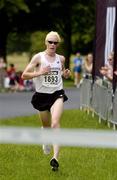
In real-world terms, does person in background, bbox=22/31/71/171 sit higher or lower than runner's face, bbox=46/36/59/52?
lower

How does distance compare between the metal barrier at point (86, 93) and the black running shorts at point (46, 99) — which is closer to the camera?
the black running shorts at point (46, 99)

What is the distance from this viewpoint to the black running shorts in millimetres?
10875

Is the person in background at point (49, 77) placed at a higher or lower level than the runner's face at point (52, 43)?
lower

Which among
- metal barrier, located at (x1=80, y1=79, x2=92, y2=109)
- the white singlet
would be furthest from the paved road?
the white singlet

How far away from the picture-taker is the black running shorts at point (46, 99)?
10.9 metres

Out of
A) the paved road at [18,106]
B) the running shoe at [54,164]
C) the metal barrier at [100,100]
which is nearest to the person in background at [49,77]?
the running shoe at [54,164]

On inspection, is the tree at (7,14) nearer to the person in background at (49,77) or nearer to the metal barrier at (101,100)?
the metal barrier at (101,100)

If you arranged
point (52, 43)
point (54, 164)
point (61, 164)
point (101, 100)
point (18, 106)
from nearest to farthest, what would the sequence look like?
point (54, 164) < point (52, 43) < point (61, 164) < point (101, 100) < point (18, 106)

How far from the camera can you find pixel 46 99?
1095 centimetres

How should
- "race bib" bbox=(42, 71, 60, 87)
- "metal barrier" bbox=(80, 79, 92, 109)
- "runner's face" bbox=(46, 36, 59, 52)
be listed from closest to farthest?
"runner's face" bbox=(46, 36, 59, 52), "race bib" bbox=(42, 71, 60, 87), "metal barrier" bbox=(80, 79, 92, 109)

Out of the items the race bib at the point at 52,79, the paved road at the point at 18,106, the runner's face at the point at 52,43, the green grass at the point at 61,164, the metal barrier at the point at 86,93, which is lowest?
the paved road at the point at 18,106

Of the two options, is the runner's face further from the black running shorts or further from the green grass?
the green grass

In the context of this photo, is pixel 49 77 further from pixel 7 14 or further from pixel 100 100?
pixel 7 14

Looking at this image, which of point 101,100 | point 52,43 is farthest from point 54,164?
point 101,100
